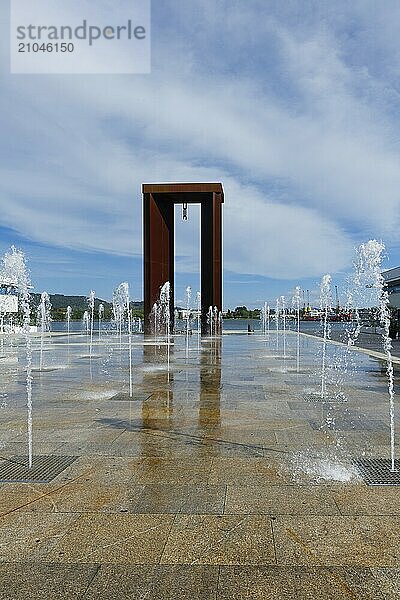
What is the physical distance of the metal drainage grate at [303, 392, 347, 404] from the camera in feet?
30.6

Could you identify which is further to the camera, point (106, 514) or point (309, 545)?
point (106, 514)

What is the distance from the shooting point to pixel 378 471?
5.29m

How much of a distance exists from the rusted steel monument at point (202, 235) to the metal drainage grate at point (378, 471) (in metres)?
32.5

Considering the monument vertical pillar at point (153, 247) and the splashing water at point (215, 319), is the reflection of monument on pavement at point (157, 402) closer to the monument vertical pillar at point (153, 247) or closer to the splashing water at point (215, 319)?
the monument vertical pillar at point (153, 247)

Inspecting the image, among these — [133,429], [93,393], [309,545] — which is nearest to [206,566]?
[309,545]

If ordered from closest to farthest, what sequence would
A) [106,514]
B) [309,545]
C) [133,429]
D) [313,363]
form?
[309,545]
[106,514]
[133,429]
[313,363]

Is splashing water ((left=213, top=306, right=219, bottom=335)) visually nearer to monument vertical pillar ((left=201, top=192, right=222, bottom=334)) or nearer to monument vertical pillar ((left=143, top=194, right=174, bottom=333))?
monument vertical pillar ((left=201, top=192, right=222, bottom=334))

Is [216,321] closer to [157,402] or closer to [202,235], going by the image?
[202,235]

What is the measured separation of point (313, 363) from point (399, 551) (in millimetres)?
13031

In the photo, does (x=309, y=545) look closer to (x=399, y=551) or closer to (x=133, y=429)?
(x=399, y=551)

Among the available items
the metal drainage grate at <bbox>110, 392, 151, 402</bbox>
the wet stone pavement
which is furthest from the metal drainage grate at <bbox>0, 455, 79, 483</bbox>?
the metal drainage grate at <bbox>110, 392, 151, 402</bbox>

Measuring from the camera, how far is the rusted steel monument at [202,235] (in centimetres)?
3800

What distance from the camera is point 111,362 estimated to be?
54.9 feet

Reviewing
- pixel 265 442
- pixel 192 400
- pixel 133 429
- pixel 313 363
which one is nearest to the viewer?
pixel 265 442
